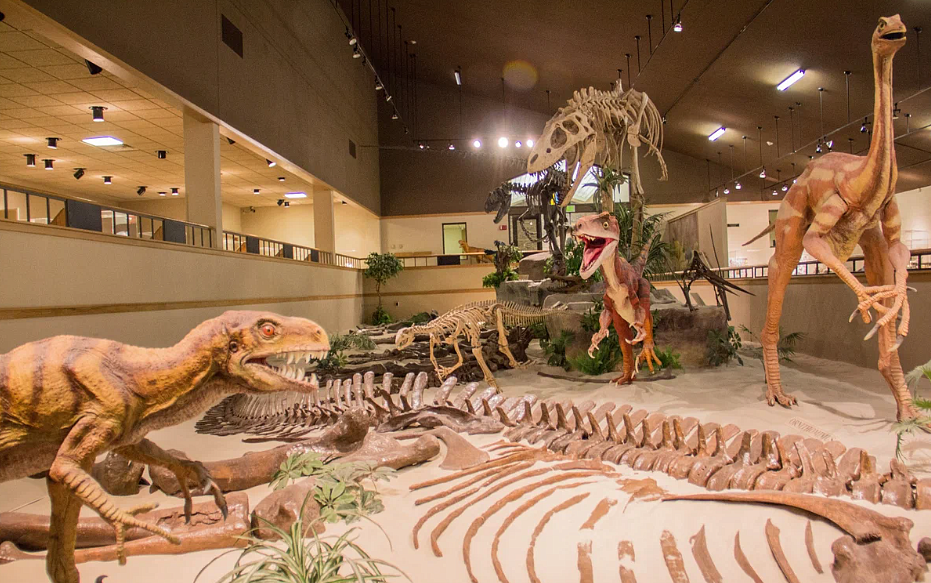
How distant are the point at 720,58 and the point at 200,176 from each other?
979 centimetres

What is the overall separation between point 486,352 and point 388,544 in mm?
4616

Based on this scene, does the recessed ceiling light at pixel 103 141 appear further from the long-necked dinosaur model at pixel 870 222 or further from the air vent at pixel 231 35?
the long-necked dinosaur model at pixel 870 222

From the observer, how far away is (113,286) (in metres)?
5.02

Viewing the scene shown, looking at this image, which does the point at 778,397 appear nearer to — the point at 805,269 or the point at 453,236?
the point at 805,269

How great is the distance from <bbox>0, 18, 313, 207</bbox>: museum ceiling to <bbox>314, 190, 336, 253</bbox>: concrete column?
115cm

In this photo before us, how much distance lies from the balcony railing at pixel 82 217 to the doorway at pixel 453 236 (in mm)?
12611

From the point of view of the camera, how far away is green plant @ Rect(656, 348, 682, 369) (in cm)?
574

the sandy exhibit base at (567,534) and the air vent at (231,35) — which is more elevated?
the air vent at (231,35)

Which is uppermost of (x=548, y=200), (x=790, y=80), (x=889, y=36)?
(x=790, y=80)

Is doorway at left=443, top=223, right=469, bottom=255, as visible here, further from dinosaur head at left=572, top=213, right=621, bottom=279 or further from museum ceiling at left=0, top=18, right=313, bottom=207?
dinosaur head at left=572, top=213, right=621, bottom=279

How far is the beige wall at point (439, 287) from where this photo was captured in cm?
1627

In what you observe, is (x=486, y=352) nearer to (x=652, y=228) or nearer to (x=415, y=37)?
(x=652, y=228)

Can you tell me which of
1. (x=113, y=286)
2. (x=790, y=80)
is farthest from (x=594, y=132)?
(x=790, y=80)

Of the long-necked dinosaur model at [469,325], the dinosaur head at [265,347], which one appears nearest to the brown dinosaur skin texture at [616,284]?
the long-necked dinosaur model at [469,325]
